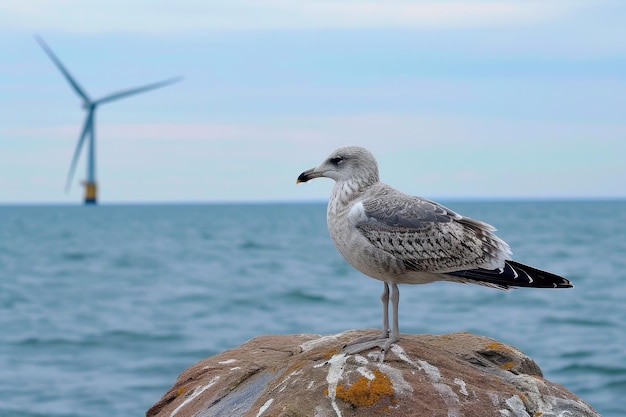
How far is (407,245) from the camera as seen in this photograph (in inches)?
342

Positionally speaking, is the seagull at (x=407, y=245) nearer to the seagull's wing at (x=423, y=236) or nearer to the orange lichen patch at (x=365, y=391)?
the seagull's wing at (x=423, y=236)

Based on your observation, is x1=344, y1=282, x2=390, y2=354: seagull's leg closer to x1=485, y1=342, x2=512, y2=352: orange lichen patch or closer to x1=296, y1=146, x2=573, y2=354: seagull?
x1=296, y1=146, x2=573, y2=354: seagull

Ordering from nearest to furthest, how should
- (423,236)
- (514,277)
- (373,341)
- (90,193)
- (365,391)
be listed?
(365,391)
(514,277)
(373,341)
(423,236)
(90,193)

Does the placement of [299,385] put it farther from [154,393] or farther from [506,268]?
[154,393]

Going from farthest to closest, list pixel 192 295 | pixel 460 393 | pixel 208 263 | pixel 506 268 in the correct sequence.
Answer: pixel 208 263, pixel 192 295, pixel 506 268, pixel 460 393

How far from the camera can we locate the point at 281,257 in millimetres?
76812

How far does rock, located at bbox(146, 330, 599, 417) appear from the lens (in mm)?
7820

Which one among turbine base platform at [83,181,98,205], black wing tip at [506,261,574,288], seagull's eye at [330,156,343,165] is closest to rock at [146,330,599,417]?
black wing tip at [506,261,574,288]

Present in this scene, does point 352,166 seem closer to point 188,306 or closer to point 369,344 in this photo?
point 369,344

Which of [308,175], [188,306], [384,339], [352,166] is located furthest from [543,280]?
[188,306]

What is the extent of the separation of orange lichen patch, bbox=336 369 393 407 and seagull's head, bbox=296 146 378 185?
215cm

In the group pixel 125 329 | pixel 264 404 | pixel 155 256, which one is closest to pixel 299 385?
pixel 264 404

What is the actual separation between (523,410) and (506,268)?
1325 millimetres

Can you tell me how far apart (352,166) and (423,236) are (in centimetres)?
106
